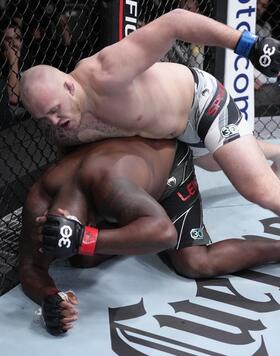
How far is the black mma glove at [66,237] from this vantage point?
4.87ft

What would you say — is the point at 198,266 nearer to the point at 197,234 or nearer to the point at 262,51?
the point at 197,234

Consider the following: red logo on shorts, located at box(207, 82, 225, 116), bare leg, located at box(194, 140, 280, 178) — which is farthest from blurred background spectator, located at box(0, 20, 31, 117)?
red logo on shorts, located at box(207, 82, 225, 116)

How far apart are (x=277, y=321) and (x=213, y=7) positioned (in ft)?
4.48

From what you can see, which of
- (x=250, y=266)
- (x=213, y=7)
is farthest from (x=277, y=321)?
(x=213, y=7)

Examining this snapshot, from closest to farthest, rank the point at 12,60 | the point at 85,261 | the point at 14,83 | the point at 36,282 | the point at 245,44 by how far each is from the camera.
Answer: the point at 245,44, the point at 36,282, the point at 85,261, the point at 12,60, the point at 14,83

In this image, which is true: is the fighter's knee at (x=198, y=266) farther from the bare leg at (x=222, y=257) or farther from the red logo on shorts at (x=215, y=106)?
the red logo on shorts at (x=215, y=106)

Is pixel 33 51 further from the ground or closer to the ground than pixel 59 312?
further from the ground

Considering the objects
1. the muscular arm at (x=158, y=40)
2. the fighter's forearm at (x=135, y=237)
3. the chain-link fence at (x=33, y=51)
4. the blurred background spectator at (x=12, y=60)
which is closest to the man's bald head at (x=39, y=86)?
the muscular arm at (x=158, y=40)

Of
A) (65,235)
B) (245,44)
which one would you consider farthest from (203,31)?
(65,235)

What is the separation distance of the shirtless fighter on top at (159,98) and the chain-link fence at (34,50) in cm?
55

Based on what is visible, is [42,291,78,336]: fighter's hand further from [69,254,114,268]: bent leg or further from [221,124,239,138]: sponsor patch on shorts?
[221,124,239,138]: sponsor patch on shorts

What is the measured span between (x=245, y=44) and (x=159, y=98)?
29 centimetres

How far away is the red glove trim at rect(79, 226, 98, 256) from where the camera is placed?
4.97 feet

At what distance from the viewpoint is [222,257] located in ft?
6.08
